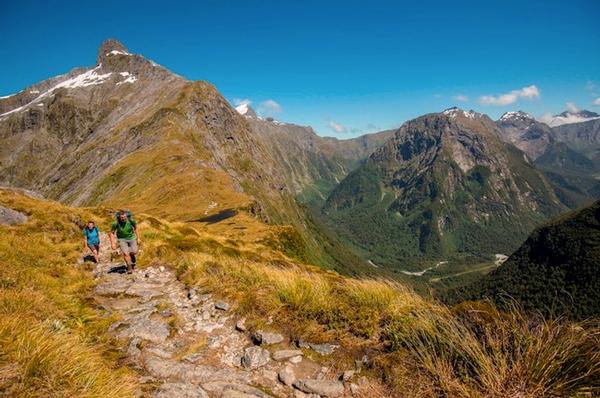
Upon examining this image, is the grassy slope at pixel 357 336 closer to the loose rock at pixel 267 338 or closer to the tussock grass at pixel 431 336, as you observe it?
the tussock grass at pixel 431 336

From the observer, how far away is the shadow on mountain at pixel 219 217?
324ft

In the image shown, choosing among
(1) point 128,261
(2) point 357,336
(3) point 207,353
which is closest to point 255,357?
(3) point 207,353

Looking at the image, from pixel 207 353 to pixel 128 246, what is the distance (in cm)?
1245

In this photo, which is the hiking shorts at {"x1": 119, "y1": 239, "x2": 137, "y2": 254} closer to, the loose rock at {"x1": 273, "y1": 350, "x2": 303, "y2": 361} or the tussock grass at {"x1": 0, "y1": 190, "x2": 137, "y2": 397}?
the tussock grass at {"x1": 0, "y1": 190, "x2": 137, "y2": 397}

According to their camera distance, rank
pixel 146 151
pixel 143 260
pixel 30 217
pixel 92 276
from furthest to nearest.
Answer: pixel 146 151 < pixel 30 217 < pixel 143 260 < pixel 92 276

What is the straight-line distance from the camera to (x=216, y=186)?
434 feet

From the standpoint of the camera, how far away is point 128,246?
65.5 feet

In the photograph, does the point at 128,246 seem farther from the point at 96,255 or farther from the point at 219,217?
the point at 219,217

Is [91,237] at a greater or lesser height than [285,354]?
greater

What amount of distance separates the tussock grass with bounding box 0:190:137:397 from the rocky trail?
77 centimetres

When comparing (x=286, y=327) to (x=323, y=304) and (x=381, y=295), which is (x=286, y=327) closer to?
(x=323, y=304)

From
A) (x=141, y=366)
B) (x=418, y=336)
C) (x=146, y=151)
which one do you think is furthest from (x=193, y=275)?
(x=146, y=151)

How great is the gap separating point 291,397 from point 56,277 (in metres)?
13.6

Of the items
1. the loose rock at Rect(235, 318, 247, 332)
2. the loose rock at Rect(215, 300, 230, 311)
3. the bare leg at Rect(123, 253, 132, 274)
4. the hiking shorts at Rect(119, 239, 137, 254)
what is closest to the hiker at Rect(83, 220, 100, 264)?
the hiking shorts at Rect(119, 239, 137, 254)
